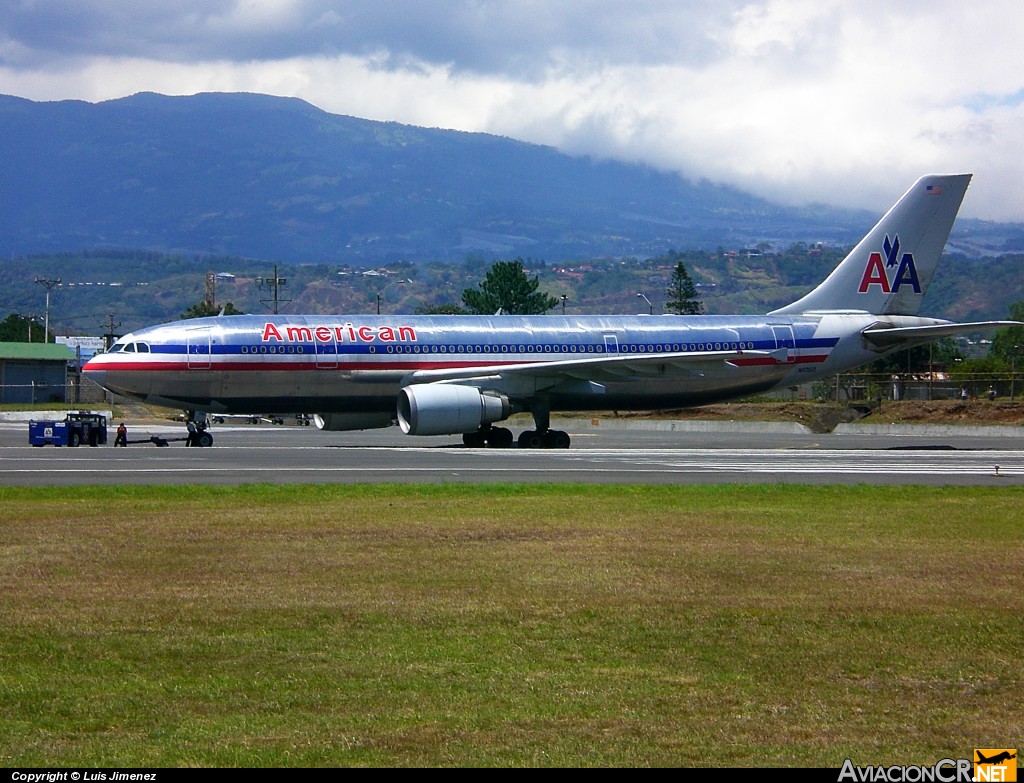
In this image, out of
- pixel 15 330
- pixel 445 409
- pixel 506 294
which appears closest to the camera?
pixel 445 409

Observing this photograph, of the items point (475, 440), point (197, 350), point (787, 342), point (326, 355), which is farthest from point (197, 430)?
point (787, 342)

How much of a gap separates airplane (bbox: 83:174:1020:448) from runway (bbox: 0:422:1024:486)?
1398 millimetres

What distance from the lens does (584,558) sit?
13438 millimetres

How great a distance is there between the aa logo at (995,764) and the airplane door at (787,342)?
108 ft

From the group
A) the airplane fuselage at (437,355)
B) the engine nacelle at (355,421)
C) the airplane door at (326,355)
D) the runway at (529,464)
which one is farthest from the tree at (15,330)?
the airplane door at (326,355)

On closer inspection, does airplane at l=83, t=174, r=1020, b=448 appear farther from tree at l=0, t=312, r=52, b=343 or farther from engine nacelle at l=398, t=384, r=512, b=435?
tree at l=0, t=312, r=52, b=343

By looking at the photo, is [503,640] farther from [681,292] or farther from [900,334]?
[681,292]

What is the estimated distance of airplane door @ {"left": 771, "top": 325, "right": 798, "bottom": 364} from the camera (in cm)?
3922

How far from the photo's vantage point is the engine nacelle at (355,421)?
3762 cm

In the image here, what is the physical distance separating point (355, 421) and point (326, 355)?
3.66 m

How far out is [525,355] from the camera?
3719 cm

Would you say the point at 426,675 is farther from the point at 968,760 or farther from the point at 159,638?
the point at 968,760

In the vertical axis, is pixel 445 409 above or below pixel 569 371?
below

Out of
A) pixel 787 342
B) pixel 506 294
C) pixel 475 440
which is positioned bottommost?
pixel 475 440
